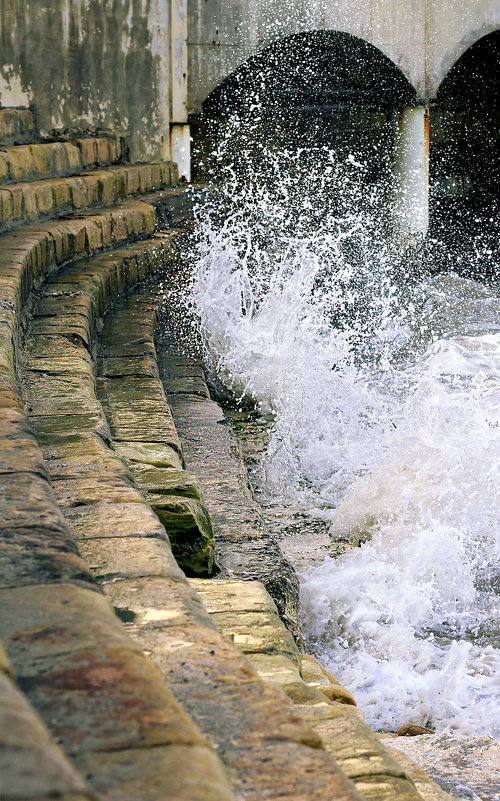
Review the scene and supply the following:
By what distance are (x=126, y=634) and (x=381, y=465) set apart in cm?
384

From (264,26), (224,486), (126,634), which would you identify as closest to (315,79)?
(264,26)

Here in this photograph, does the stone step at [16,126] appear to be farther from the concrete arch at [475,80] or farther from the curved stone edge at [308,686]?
the concrete arch at [475,80]

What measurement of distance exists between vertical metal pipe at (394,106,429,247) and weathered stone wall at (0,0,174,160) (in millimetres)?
3549

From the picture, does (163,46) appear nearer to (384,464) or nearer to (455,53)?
(455,53)

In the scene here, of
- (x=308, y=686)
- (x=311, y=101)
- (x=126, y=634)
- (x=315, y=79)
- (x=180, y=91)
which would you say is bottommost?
(x=308, y=686)

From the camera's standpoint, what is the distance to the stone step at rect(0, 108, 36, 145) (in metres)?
7.41

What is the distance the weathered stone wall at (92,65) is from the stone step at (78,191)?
22.5 inches

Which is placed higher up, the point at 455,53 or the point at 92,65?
the point at 455,53

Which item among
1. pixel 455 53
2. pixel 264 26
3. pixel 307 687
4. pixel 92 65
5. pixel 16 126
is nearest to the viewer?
pixel 307 687

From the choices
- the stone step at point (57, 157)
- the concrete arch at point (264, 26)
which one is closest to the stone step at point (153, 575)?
the stone step at point (57, 157)

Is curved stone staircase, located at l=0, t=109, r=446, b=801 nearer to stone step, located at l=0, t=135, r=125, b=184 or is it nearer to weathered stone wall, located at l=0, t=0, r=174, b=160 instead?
stone step, located at l=0, t=135, r=125, b=184

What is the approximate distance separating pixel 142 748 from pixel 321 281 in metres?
11.6

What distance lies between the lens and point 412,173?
1231 centimetres

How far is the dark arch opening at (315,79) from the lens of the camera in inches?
474
